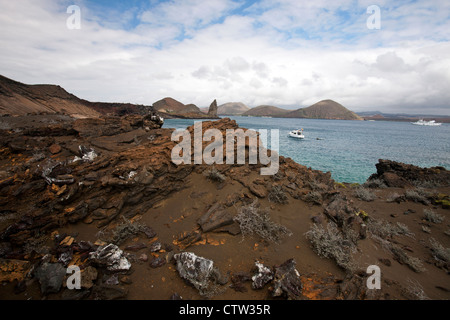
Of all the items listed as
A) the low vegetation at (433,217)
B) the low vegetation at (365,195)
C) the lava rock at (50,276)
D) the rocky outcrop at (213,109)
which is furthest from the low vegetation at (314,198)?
the rocky outcrop at (213,109)

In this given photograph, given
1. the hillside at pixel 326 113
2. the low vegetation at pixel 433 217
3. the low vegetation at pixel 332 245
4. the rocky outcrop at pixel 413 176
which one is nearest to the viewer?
the low vegetation at pixel 332 245

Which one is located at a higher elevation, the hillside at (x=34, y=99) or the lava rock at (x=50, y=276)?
the hillside at (x=34, y=99)

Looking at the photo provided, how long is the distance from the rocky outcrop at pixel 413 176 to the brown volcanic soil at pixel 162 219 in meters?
4.82

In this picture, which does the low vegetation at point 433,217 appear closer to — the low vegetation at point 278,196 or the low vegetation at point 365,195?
the low vegetation at point 365,195

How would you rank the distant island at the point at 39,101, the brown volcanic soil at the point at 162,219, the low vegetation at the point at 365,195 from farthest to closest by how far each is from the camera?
the distant island at the point at 39,101 → the low vegetation at the point at 365,195 → the brown volcanic soil at the point at 162,219

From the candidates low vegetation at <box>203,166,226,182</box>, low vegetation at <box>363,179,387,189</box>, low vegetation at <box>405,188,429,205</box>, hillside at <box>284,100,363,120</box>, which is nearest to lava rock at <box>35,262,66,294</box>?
low vegetation at <box>203,166,226,182</box>

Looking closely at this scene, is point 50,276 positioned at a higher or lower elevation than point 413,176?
lower

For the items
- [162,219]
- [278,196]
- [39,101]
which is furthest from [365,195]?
[39,101]

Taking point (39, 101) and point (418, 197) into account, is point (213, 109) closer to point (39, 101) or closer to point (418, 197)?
point (39, 101)

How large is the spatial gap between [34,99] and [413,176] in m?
57.4

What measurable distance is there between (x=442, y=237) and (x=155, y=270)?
1030 cm

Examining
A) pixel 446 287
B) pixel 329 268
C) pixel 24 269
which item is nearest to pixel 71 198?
pixel 24 269

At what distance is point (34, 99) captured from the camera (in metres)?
34.7

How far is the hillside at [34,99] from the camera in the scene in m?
27.4
